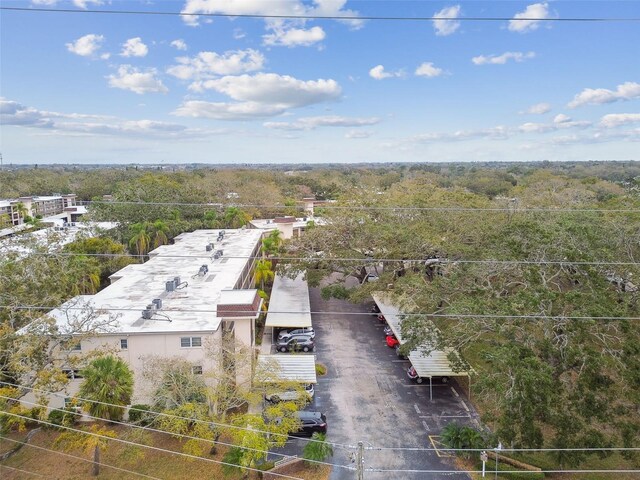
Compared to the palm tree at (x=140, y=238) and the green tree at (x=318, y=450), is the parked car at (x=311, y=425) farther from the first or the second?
the palm tree at (x=140, y=238)

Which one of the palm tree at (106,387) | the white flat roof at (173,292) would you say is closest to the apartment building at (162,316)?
the white flat roof at (173,292)

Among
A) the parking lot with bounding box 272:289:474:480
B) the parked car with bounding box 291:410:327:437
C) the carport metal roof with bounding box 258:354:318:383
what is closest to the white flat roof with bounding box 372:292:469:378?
the parking lot with bounding box 272:289:474:480

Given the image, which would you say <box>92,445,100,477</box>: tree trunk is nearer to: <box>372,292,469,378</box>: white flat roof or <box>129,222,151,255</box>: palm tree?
<box>372,292,469,378</box>: white flat roof

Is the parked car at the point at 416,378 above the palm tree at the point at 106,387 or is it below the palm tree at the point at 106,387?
below

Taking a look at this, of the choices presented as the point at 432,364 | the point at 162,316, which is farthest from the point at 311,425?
the point at 162,316

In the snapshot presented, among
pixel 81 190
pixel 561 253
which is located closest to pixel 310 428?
pixel 561 253

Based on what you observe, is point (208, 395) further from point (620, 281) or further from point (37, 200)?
point (37, 200)
